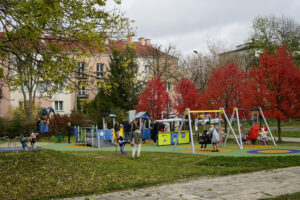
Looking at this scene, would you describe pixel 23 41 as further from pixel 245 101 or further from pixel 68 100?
pixel 68 100

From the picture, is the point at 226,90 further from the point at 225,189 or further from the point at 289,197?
the point at 289,197

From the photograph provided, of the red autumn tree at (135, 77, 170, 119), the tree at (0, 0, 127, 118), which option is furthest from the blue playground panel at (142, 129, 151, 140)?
the tree at (0, 0, 127, 118)

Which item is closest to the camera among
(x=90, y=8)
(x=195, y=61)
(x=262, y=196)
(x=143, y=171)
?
(x=262, y=196)

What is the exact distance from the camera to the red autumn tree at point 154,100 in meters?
39.8

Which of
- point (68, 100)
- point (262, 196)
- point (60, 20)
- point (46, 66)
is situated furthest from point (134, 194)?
point (68, 100)

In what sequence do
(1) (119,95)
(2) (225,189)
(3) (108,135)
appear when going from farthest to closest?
(1) (119,95)
(3) (108,135)
(2) (225,189)

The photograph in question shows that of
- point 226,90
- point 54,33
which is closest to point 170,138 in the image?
point 226,90

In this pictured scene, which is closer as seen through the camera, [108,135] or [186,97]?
[108,135]

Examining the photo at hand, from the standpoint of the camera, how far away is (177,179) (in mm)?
10883

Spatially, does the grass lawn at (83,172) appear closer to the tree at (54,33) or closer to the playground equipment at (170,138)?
the tree at (54,33)

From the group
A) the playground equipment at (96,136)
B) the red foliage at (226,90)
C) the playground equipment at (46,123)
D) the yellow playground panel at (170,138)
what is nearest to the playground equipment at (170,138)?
the yellow playground panel at (170,138)

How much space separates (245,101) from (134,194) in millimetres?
19167

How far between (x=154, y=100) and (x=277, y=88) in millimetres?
17643

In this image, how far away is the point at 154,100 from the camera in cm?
4025
